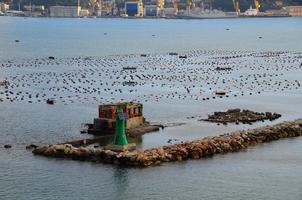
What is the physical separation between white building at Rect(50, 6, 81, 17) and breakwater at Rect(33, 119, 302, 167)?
154m

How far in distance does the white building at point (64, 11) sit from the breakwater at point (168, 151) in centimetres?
15433

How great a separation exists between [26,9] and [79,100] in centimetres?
14856

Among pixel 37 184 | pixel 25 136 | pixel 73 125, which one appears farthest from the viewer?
pixel 73 125

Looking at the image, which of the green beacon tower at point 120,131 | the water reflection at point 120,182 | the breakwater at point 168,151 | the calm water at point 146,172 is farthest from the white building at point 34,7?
the water reflection at point 120,182

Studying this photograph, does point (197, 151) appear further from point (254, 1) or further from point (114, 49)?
point (254, 1)

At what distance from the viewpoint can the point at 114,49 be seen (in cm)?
7550

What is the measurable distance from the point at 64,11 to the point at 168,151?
157515mm

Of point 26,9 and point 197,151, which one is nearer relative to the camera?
point 197,151

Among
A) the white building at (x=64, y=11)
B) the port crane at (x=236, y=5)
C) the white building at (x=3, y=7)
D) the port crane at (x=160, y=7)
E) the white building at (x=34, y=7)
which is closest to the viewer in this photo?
the port crane at (x=236, y=5)

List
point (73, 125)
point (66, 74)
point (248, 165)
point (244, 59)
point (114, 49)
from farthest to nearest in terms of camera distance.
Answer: point (114, 49) < point (244, 59) < point (66, 74) < point (73, 125) < point (248, 165)

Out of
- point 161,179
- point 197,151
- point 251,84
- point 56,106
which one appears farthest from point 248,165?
point 251,84

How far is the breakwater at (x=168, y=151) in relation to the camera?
21.4 metres

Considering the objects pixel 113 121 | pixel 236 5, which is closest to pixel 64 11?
pixel 236 5

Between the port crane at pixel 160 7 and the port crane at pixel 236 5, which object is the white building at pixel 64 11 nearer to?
the port crane at pixel 160 7
